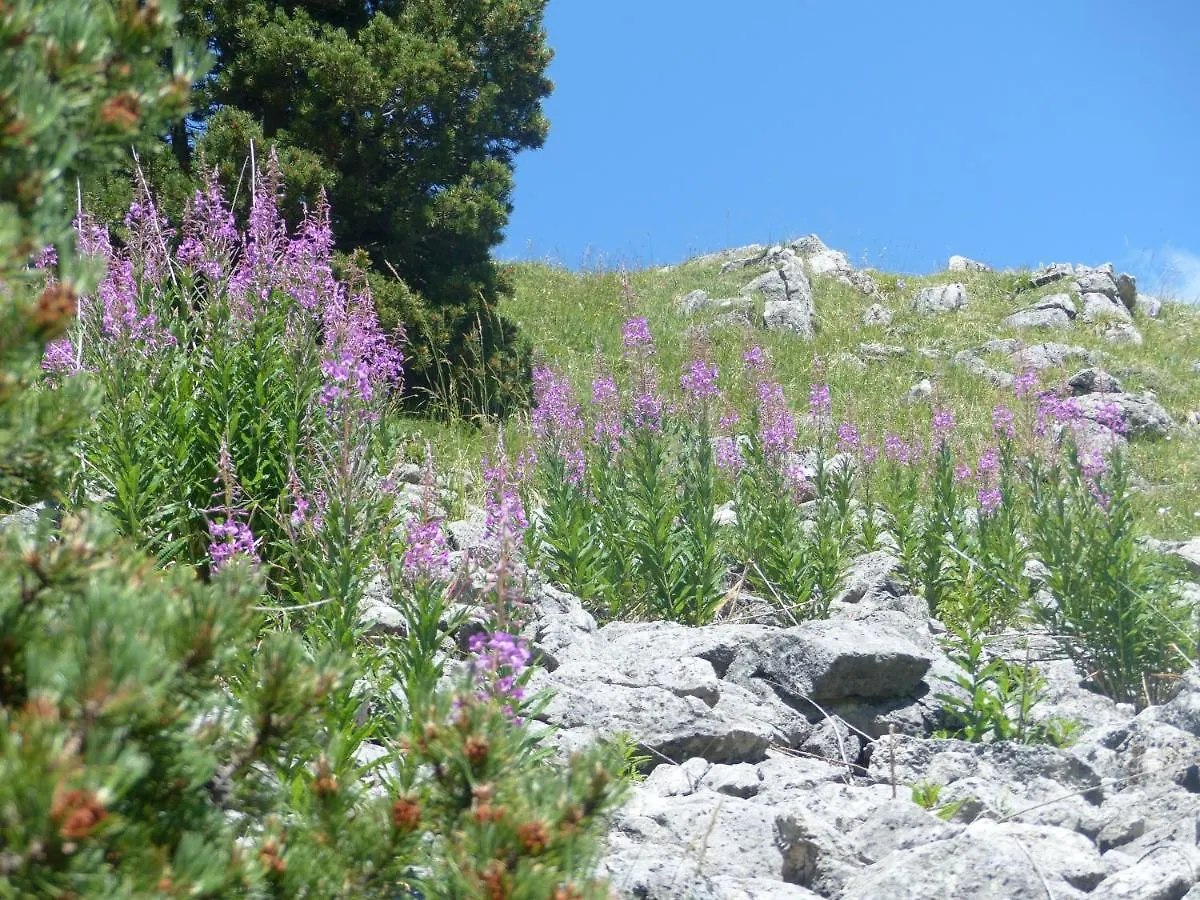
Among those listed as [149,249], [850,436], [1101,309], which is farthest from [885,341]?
[149,249]

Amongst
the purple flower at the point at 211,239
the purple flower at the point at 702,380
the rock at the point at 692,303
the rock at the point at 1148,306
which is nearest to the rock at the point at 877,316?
the rock at the point at 692,303

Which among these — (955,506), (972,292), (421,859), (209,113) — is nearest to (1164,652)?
(955,506)

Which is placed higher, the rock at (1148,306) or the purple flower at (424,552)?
the rock at (1148,306)

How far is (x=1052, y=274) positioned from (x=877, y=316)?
197 inches

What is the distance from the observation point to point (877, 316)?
21406mm

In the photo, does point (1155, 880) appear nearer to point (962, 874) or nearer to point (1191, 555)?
point (962, 874)

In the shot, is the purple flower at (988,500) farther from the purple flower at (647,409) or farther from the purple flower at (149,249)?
the purple flower at (149,249)

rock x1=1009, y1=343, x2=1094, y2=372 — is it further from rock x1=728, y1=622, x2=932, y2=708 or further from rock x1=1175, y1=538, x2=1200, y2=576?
rock x1=728, y1=622, x2=932, y2=708

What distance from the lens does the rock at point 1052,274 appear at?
23531mm

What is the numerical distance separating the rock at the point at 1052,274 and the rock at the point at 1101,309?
1.43 metres

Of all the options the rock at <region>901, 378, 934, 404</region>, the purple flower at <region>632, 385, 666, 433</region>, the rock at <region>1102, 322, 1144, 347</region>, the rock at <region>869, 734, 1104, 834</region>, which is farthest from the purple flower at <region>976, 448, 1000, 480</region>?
the rock at <region>1102, 322, 1144, 347</region>

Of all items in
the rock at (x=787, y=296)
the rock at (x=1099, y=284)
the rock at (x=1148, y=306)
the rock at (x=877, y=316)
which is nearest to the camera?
the rock at (x=787, y=296)

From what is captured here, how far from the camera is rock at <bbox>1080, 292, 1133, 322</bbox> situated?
2136 cm

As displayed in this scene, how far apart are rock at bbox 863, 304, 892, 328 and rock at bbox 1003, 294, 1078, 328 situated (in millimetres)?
2115
